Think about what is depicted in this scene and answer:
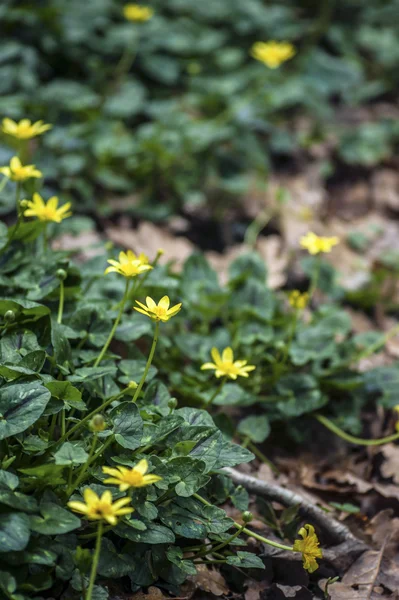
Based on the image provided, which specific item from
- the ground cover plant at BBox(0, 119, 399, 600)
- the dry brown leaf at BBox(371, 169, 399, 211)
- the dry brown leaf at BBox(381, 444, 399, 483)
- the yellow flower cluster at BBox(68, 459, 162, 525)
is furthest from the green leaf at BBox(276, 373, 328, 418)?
the dry brown leaf at BBox(371, 169, 399, 211)

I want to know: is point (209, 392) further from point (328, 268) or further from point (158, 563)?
point (328, 268)

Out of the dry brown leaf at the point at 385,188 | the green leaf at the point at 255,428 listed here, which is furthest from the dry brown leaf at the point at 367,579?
the dry brown leaf at the point at 385,188

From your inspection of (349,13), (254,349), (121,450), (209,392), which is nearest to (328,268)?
(254,349)

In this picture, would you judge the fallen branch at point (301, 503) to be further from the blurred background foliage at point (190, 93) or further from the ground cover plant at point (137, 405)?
the blurred background foliage at point (190, 93)

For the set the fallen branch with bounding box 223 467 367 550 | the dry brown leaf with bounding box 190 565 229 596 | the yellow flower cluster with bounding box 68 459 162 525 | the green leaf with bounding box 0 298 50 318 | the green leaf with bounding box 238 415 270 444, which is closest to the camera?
the yellow flower cluster with bounding box 68 459 162 525

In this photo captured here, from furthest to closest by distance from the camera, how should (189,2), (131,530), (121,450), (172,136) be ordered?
(189,2) < (172,136) < (121,450) < (131,530)

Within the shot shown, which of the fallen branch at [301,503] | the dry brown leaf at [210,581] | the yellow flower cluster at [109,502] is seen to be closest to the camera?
the yellow flower cluster at [109,502]

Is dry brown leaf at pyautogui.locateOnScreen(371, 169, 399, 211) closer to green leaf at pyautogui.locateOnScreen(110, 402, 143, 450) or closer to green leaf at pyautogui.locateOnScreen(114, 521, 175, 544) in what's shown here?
green leaf at pyautogui.locateOnScreen(110, 402, 143, 450)
